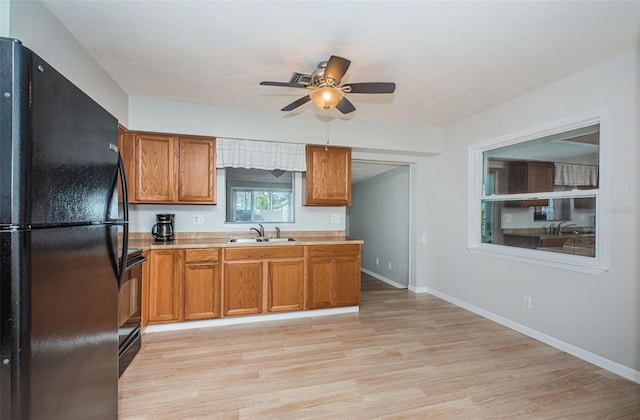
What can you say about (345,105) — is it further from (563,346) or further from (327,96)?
(563,346)

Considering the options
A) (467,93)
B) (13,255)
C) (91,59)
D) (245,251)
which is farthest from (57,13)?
(467,93)

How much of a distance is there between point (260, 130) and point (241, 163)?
47 cm

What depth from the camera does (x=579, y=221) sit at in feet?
8.66

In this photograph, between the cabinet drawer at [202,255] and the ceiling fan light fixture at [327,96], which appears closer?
the ceiling fan light fixture at [327,96]

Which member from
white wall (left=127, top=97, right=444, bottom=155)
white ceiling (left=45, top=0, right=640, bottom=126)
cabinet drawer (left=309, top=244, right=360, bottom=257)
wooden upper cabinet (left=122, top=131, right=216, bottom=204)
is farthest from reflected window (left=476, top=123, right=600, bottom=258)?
wooden upper cabinet (left=122, top=131, right=216, bottom=204)

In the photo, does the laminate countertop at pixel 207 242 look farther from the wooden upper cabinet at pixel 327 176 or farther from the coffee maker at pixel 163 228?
the wooden upper cabinet at pixel 327 176

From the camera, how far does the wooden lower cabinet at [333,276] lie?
348 centimetres

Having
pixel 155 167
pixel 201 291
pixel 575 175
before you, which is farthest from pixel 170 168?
pixel 575 175

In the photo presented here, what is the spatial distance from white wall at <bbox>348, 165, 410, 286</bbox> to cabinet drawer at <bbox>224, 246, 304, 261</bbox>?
2.24 meters

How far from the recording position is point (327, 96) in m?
2.31

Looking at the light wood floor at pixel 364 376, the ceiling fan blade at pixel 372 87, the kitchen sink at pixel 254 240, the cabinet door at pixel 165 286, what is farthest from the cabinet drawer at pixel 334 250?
the ceiling fan blade at pixel 372 87

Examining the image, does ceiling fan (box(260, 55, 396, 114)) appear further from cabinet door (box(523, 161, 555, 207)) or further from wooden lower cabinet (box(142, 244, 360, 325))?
cabinet door (box(523, 161, 555, 207))

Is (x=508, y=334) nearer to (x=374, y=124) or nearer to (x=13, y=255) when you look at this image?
(x=374, y=124)

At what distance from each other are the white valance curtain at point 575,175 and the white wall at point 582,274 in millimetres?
177
